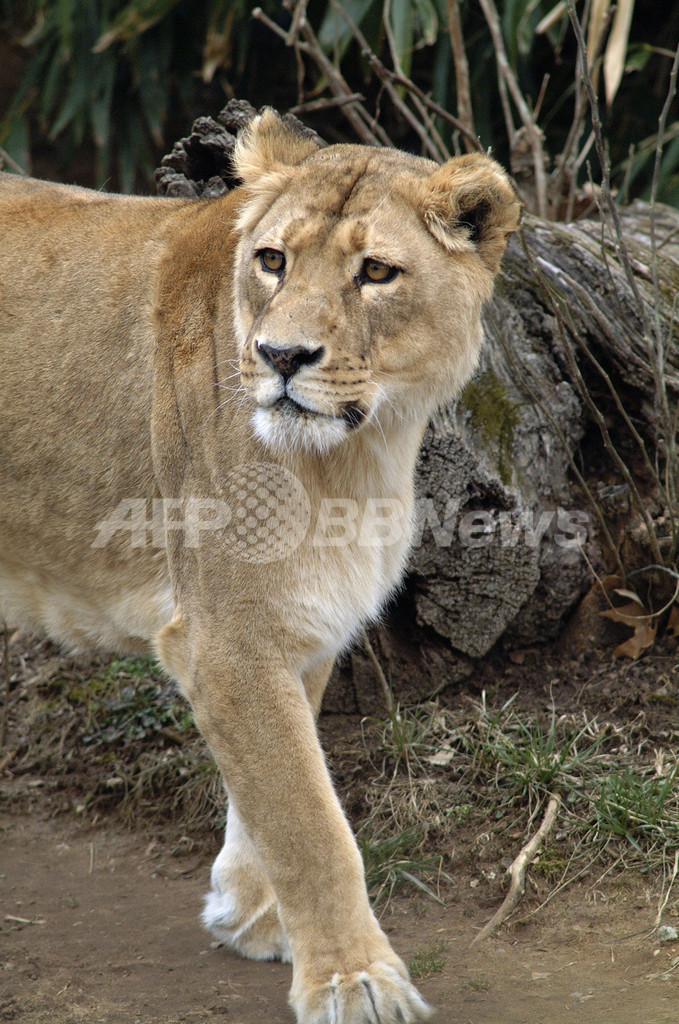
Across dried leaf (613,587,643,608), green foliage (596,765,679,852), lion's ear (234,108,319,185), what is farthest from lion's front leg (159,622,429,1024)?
dried leaf (613,587,643,608)

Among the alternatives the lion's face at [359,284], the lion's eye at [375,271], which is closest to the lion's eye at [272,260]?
the lion's face at [359,284]

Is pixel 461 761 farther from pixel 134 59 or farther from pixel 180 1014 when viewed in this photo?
pixel 134 59

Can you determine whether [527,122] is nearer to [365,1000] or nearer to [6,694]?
[6,694]

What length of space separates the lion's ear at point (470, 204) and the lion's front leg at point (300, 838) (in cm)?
121

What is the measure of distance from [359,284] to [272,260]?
0.28 m

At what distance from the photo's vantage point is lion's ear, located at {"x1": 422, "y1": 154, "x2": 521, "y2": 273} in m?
2.76

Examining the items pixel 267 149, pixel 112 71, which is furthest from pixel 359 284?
pixel 112 71

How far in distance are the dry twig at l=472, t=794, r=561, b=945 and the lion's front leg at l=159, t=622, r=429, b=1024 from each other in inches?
21.5

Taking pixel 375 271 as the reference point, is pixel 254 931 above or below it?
below

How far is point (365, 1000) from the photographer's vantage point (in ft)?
8.41

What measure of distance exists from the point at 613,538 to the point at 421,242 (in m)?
1.80

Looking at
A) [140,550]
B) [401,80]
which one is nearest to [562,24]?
[401,80]

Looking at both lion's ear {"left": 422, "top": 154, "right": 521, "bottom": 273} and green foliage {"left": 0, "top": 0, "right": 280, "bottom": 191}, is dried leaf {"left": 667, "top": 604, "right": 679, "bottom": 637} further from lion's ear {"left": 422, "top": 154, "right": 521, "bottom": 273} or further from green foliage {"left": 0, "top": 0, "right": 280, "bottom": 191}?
green foliage {"left": 0, "top": 0, "right": 280, "bottom": 191}

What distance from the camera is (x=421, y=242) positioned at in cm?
275
